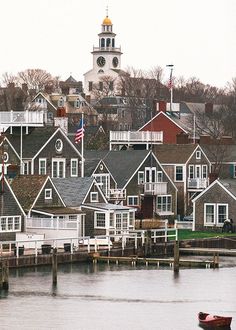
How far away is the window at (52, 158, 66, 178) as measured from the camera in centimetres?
10406

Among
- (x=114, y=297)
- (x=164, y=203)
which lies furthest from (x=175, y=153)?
(x=114, y=297)

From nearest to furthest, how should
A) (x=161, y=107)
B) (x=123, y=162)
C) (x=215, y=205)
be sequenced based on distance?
(x=215, y=205)
(x=123, y=162)
(x=161, y=107)

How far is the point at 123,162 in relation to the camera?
111438 millimetres

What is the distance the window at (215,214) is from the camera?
105 metres

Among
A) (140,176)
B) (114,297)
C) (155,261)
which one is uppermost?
(140,176)

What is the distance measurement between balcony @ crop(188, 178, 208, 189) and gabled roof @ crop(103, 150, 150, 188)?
19.9ft

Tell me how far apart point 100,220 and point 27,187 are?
564cm

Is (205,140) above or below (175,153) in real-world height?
above

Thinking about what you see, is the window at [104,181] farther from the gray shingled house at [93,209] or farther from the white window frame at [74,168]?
the gray shingled house at [93,209]

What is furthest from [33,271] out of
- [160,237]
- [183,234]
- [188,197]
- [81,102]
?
[81,102]

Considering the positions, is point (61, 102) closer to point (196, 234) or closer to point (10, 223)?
point (196, 234)

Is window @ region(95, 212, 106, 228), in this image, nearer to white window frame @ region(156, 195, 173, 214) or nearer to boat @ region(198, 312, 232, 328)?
white window frame @ region(156, 195, 173, 214)

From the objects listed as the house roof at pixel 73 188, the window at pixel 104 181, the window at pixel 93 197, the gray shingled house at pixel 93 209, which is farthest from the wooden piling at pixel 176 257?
the window at pixel 104 181

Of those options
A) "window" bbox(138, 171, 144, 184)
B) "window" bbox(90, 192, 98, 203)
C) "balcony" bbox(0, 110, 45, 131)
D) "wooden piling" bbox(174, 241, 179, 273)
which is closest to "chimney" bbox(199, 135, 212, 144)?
"window" bbox(138, 171, 144, 184)
